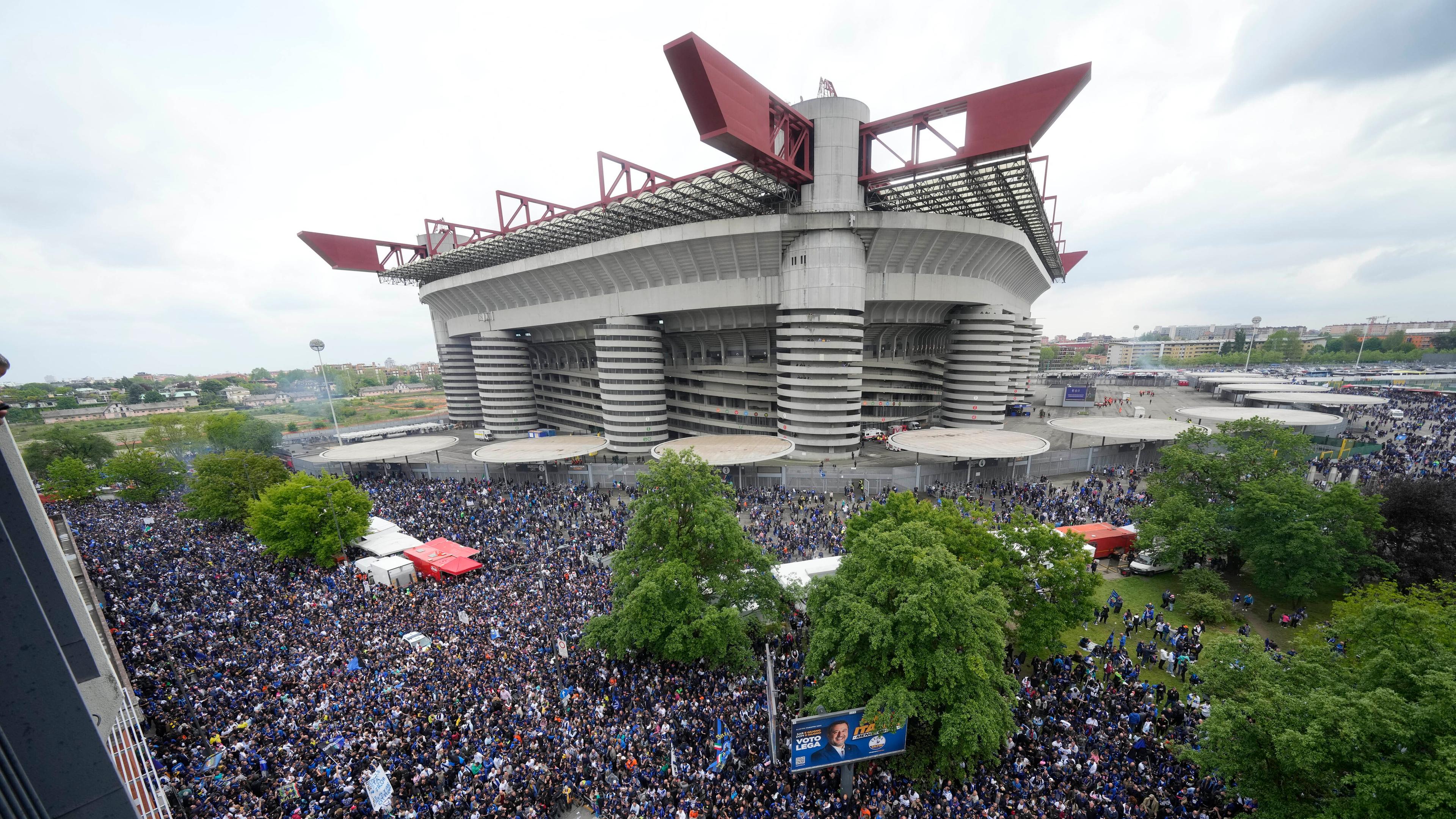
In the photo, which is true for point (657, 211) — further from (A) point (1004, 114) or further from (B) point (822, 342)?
(A) point (1004, 114)

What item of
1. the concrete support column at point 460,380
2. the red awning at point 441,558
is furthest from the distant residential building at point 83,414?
the red awning at point 441,558

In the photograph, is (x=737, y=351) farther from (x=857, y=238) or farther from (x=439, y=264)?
(x=439, y=264)

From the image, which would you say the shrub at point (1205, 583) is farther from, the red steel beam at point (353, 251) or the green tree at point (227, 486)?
the red steel beam at point (353, 251)

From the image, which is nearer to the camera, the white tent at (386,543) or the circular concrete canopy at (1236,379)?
the white tent at (386,543)

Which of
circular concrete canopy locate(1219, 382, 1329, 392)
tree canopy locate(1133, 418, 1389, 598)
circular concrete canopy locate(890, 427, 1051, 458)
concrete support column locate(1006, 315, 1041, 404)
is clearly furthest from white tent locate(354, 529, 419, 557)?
circular concrete canopy locate(1219, 382, 1329, 392)

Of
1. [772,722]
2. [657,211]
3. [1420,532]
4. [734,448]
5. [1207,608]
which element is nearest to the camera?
[772,722]

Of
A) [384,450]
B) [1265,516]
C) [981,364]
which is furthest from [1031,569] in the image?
[384,450]
